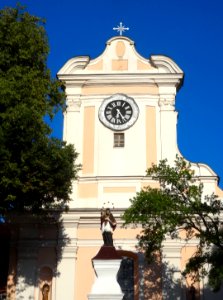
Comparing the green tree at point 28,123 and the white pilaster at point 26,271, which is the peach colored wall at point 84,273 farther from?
the green tree at point 28,123

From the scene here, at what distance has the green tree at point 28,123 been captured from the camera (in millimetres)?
15500

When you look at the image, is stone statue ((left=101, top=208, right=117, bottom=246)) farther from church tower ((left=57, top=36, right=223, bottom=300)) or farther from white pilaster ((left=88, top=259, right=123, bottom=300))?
church tower ((left=57, top=36, right=223, bottom=300))

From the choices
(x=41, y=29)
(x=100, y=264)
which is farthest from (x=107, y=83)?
(x=100, y=264)

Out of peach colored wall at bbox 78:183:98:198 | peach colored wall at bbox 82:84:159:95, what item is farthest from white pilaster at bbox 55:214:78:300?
peach colored wall at bbox 82:84:159:95

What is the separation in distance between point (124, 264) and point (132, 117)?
581 cm

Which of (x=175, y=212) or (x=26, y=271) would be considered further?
(x=26, y=271)

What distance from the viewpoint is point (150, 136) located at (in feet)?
71.3

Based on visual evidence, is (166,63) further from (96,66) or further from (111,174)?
(111,174)

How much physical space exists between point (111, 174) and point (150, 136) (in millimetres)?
2223

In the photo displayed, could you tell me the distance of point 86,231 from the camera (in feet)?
66.8

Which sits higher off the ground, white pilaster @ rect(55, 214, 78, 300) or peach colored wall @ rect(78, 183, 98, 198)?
peach colored wall @ rect(78, 183, 98, 198)

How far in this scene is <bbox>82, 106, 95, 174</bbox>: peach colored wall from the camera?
2136 cm

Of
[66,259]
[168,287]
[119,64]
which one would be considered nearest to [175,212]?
[168,287]

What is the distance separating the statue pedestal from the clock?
9.80m
